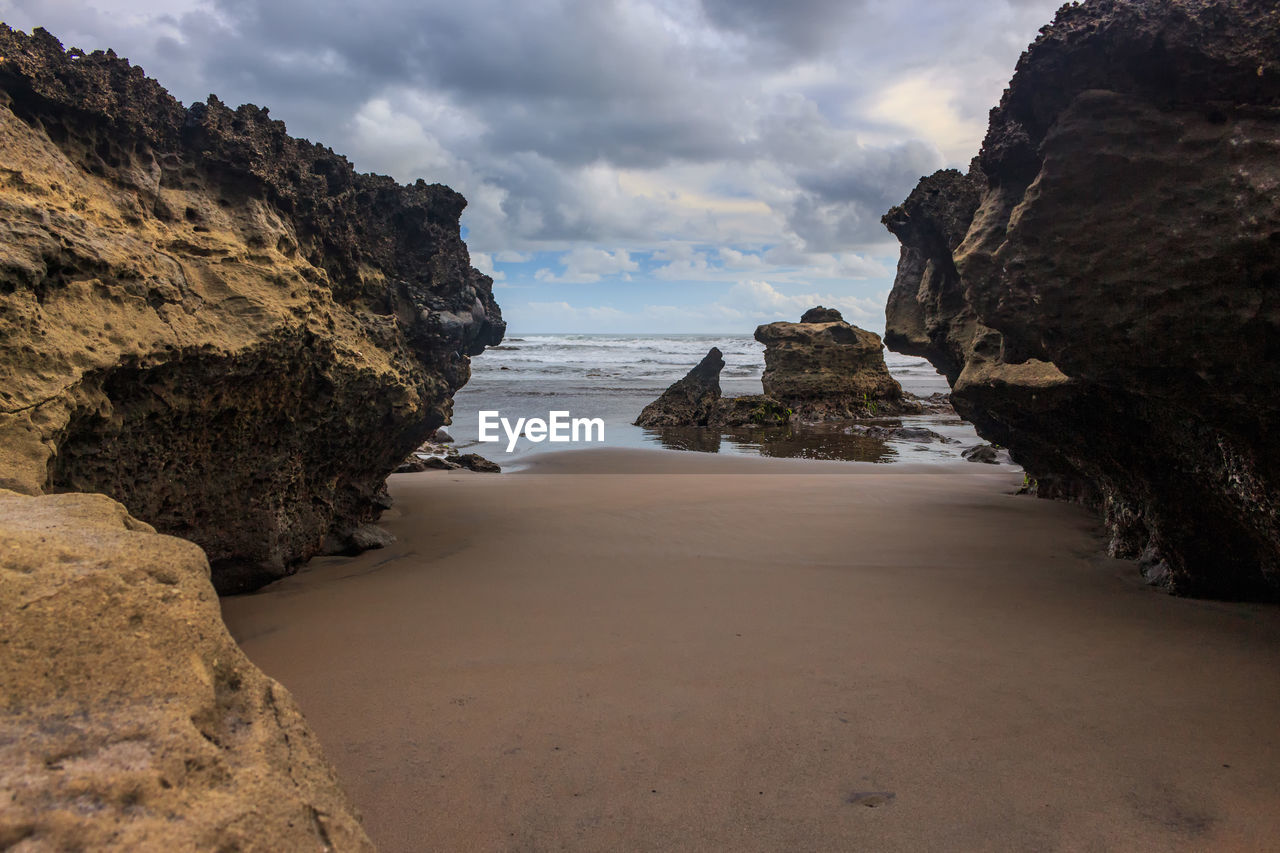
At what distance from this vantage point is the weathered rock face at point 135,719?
1.14 meters

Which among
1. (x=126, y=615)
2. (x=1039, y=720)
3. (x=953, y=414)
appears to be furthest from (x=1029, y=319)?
(x=953, y=414)

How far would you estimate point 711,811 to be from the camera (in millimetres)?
2260

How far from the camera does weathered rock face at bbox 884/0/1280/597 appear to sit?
2.94 meters

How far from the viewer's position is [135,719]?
1306 mm

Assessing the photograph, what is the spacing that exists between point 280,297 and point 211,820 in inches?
141

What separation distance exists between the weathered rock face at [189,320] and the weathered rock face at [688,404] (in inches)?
493

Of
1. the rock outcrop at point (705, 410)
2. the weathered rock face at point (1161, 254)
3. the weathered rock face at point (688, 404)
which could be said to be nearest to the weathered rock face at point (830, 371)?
the rock outcrop at point (705, 410)

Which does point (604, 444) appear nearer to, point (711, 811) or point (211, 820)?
point (711, 811)

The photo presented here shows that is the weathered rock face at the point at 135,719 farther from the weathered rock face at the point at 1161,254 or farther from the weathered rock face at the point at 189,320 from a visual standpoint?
the weathered rock face at the point at 1161,254

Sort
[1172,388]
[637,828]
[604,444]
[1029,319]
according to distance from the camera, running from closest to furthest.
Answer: [637,828] → [1172,388] → [1029,319] → [604,444]

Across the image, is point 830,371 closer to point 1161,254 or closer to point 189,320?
point 1161,254

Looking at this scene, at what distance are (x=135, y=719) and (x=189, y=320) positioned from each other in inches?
113

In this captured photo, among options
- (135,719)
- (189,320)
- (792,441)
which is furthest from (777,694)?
(792,441)

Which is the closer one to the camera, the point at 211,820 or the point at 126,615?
the point at 211,820
